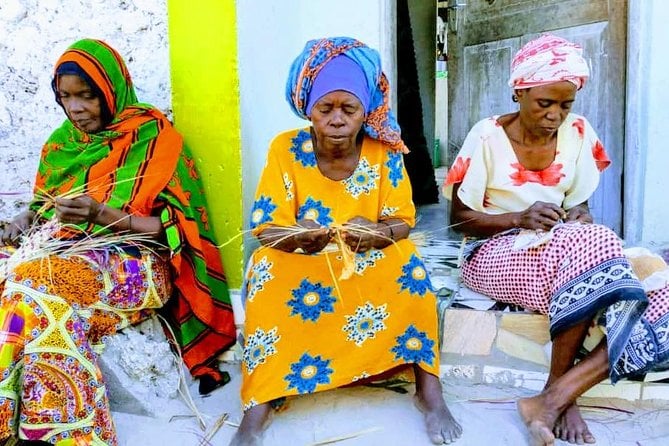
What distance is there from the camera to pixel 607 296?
2211 mm

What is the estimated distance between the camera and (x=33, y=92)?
3305 millimetres

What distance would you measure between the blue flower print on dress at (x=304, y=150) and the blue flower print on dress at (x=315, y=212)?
6.2 inches


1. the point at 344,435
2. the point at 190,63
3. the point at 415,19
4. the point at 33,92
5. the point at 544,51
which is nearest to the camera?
the point at 344,435

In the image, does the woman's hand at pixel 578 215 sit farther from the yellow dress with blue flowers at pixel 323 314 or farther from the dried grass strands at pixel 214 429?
the dried grass strands at pixel 214 429

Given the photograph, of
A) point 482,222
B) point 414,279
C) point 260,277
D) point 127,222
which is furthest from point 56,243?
point 482,222

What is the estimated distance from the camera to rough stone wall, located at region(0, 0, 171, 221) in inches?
121

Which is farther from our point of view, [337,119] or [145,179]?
[145,179]

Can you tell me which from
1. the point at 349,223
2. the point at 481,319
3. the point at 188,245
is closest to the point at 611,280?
the point at 481,319

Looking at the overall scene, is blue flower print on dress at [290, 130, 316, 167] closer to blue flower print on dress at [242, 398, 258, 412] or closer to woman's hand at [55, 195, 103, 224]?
woman's hand at [55, 195, 103, 224]

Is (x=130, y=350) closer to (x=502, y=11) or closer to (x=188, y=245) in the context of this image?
(x=188, y=245)

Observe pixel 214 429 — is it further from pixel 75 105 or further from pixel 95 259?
pixel 75 105

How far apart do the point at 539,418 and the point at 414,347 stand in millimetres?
528

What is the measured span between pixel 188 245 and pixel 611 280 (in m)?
1.72

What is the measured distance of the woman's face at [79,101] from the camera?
267 cm
